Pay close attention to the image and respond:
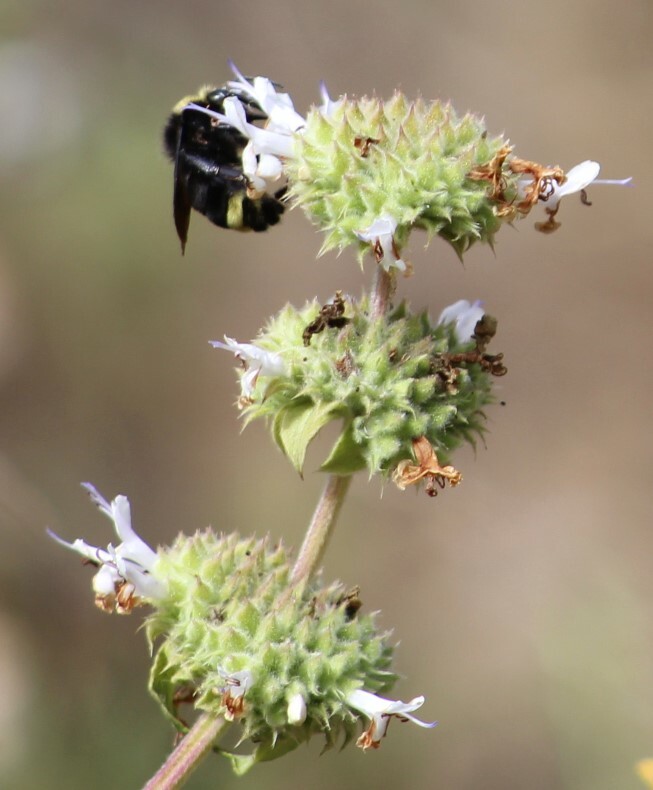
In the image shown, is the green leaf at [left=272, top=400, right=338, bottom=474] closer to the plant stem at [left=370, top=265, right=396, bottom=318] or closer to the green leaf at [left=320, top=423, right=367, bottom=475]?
the green leaf at [left=320, top=423, right=367, bottom=475]

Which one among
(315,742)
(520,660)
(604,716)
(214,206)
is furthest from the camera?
(520,660)

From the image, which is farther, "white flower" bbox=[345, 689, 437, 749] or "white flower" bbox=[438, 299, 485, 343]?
"white flower" bbox=[438, 299, 485, 343]

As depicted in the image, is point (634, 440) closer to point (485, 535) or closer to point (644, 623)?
point (485, 535)

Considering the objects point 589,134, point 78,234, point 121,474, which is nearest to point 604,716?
point 121,474

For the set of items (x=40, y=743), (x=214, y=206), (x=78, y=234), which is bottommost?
(x=40, y=743)

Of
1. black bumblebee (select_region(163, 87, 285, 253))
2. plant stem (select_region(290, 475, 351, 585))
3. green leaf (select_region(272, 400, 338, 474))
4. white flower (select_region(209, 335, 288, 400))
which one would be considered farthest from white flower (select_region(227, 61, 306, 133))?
plant stem (select_region(290, 475, 351, 585))

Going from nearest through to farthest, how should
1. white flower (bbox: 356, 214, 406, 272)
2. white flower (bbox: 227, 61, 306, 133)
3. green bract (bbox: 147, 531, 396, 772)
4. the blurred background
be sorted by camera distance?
white flower (bbox: 356, 214, 406, 272) < green bract (bbox: 147, 531, 396, 772) < white flower (bbox: 227, 61, 306, 133) < the blurred background
